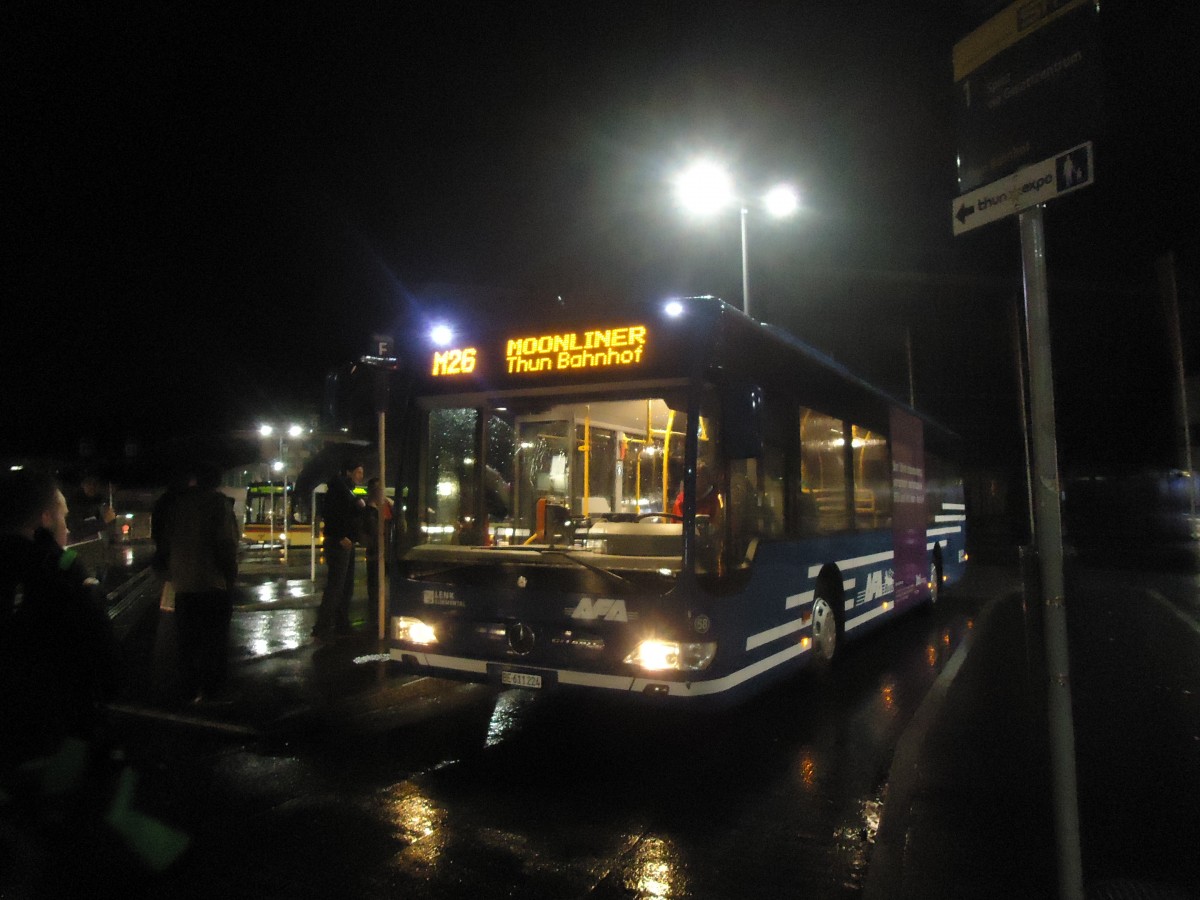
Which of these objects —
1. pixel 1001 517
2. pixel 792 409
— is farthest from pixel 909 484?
pixel 1001 517

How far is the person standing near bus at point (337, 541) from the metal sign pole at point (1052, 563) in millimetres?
8091

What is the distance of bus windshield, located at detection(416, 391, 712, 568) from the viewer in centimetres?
636

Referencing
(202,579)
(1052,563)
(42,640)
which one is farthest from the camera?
(202,579)

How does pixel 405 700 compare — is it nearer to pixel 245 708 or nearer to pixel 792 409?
pixel 245 708

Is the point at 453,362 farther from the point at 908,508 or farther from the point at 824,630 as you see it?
the point at 908,508

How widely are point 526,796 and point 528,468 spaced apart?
2632 millimetres

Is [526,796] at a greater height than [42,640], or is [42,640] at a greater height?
[42,640]

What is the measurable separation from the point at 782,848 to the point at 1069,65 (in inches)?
154

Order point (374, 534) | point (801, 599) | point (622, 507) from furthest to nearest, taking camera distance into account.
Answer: point (374, 534), point (622, 507), point (801, 599)

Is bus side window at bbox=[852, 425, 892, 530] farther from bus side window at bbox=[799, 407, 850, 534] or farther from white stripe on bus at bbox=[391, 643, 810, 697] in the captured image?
white stripe on bus at bbox=[391, 643, 810, 697]

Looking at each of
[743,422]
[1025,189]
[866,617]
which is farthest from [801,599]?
[1025,189]

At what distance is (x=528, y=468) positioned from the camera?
6676mm

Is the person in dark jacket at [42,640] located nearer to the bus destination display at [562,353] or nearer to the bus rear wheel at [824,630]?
the bus destination display at [562,353]

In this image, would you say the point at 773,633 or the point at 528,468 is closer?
the point at 773,633
